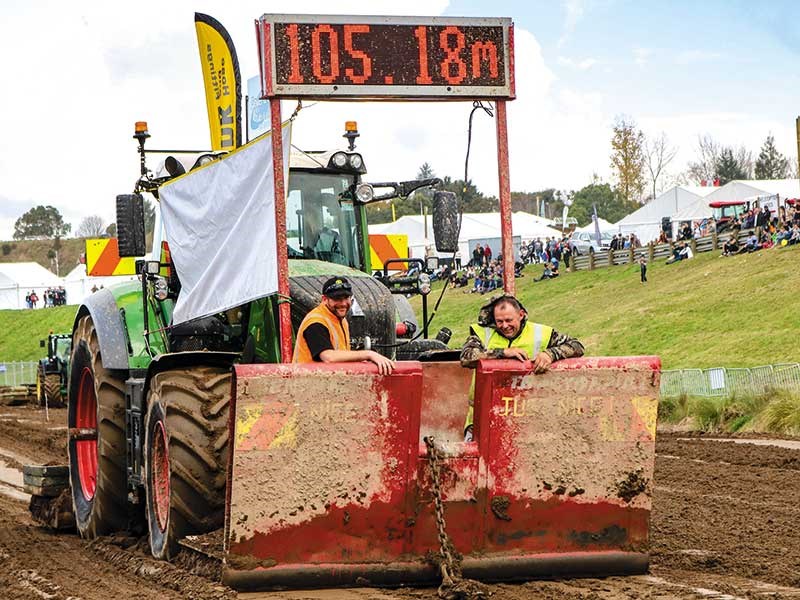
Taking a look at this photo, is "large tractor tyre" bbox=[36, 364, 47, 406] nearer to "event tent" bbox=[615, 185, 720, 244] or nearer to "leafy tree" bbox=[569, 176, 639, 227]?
"event tent" bbox=[615, 185, 720, 244]

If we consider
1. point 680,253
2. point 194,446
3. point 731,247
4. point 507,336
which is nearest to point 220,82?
point 194,446

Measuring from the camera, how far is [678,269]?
4491 cm

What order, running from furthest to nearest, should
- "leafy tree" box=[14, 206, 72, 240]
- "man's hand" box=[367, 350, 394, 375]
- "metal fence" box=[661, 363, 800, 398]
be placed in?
1. "leafy tree" box=[14, 206, 72, 240]
2. "metal fence" box=[661, 363, 800, 398]
3. "man's hand" box=[367, 350, 394, 375]

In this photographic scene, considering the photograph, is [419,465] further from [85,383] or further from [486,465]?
[85,383]

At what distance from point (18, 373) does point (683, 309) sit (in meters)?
25.9

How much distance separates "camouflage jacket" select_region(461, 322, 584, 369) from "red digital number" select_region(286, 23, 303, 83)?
1.94 m

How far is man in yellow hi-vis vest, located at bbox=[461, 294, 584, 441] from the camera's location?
8.12 metres

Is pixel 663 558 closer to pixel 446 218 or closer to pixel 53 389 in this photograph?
pixel 446 218

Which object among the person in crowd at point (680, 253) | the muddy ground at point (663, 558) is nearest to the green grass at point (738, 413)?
the muddy ground at point (663, 558)

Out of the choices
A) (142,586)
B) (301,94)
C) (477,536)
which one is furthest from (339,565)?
(301,94)

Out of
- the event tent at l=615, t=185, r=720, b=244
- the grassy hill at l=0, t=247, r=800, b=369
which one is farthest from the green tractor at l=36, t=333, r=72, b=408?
the event tent at l=615, t=185, r=720, b=244

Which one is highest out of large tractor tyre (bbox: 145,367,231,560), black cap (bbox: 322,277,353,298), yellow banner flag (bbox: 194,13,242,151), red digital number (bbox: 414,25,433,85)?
yellow banner flag (bbox: 194,13,242,151)

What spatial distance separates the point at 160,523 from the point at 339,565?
6.76 feet

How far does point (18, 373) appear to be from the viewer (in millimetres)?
49906
